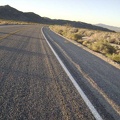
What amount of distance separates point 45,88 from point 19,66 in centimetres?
252

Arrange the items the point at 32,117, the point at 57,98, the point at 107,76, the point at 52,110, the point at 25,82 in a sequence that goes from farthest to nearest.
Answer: the point at 107,76
the point at 25,82
the point at 57,98
the point at 52,110
the point at 32,117

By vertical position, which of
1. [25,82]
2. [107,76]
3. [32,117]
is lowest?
[107,76]

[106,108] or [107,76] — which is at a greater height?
[106,108]

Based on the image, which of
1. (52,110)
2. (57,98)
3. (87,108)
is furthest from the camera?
(57,98)

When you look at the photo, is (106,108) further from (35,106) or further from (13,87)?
(13,87)

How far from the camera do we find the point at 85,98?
5.74 metres

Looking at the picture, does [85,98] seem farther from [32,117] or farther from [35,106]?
[32,117]

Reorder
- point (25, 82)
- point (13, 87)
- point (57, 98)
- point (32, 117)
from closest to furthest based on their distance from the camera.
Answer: point (32, 117)
point (57, 98)
point (13, 87)
point (25, 82)

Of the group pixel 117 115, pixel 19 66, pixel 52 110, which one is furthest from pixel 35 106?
pixel 19 66

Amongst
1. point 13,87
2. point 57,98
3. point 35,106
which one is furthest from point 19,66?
point 35,106

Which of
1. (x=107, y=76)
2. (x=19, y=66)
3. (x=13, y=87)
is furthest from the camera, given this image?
(x=107, y=76)

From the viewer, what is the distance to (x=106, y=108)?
5.27 m

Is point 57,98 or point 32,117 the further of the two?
point 57,98

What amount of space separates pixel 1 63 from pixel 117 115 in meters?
4.91
